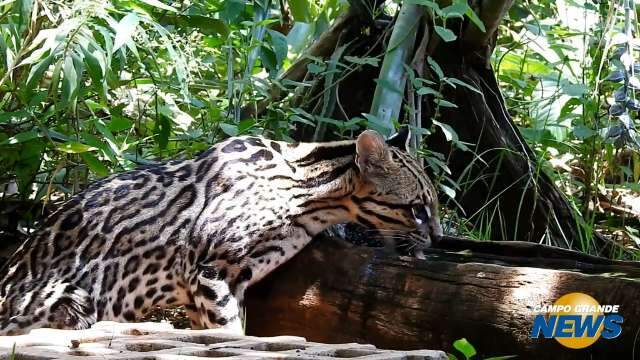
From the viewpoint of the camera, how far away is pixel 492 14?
565cm

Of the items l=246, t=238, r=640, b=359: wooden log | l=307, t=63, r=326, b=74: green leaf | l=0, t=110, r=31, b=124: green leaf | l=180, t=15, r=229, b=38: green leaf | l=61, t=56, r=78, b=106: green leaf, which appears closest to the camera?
l=246, t=238, r=640, b=359: wooden log

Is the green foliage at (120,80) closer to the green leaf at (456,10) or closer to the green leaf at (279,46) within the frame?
the green leaf at (279,46)

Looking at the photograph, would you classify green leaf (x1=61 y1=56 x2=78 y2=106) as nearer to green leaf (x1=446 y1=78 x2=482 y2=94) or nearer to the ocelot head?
the ocelot head

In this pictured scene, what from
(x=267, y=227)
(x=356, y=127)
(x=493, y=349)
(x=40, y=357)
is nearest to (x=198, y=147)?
(x=356, y=127)

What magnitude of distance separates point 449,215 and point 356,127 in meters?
0.80

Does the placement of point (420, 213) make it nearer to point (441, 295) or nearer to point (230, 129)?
point (441, 295)

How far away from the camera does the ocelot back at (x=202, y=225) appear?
4.11 metres

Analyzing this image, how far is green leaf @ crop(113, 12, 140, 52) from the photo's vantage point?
3.89 m

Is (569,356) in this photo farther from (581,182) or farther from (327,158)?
(581,182)

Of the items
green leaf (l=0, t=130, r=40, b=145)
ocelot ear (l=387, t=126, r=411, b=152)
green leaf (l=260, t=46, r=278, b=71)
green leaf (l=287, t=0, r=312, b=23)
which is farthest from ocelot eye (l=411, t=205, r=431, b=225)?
green leaf (l=0, t=130, r=40, b=145)

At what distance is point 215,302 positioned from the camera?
411 cm

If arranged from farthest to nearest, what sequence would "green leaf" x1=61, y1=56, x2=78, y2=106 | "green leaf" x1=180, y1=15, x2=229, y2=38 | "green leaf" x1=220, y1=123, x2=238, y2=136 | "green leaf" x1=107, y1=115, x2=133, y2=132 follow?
1. "green leaf" x1=220, y1=123, x2=238, y2=136
2. "green leaf" x1=180, y1=15, x2=229, y2=38
3. "green leaf" x1=107, y1=115, x2=133, y2=132
4. "green leaf" x1=61, y1=56, x2=78, y2=106

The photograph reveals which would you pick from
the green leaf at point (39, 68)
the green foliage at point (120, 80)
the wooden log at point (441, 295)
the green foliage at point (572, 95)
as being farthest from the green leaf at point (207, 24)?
the green foliage at point (572, 95)

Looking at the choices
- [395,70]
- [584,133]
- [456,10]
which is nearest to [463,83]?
[395,70]
